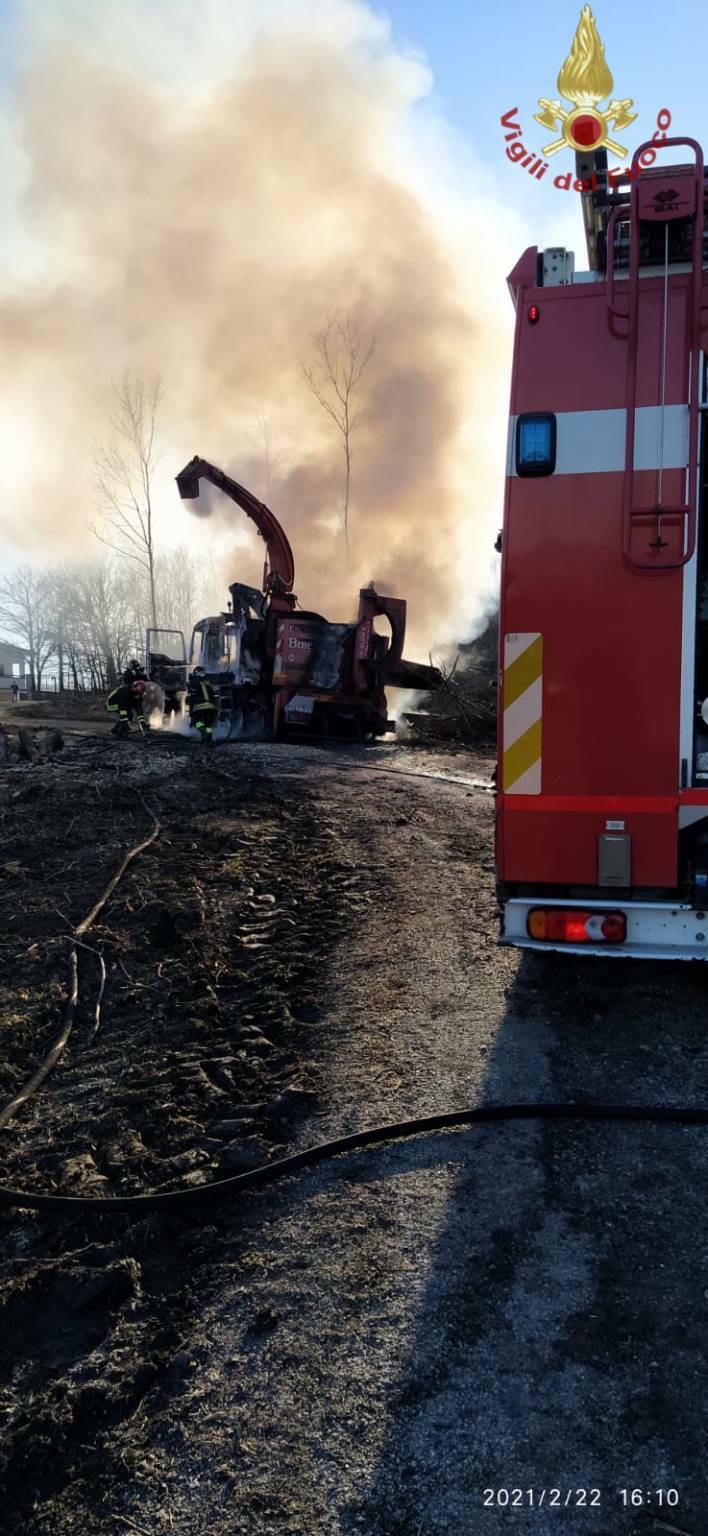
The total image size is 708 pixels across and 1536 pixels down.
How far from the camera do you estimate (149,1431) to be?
197cm

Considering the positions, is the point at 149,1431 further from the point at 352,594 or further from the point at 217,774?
the point at 352,594

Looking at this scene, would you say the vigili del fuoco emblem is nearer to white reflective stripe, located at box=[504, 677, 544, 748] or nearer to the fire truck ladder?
the fire truck ladder

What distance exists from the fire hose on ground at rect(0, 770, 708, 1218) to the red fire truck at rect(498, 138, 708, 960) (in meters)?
0.63

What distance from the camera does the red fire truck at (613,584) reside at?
3.36m

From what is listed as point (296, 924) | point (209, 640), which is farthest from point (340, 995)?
point (209, 640)

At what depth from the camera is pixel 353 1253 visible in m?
2.46

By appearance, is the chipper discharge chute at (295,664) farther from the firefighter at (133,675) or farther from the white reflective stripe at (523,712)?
the white reflective stripe at (523,712)

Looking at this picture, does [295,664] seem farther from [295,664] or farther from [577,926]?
[577,926]

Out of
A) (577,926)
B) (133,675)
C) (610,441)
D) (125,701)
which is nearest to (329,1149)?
(577,926)

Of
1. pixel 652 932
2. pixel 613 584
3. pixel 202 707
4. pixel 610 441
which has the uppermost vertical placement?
pixel 610 441

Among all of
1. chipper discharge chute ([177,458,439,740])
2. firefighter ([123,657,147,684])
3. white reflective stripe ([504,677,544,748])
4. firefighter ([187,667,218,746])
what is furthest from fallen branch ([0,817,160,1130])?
firefighter ([123,657,147,684])

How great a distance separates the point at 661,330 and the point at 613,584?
3.11 feet

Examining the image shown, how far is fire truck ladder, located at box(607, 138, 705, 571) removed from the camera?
3297mm

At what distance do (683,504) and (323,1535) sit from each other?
10.4 ft
